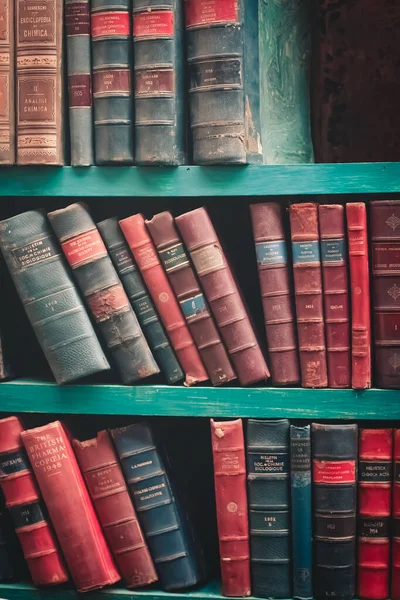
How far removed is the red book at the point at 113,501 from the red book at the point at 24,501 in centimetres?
10

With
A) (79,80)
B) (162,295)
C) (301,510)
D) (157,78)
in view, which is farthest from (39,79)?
(301,510)

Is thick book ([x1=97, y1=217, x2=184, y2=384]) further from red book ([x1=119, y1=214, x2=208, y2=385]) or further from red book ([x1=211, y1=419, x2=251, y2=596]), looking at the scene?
red book ([x1=211, y1=419, x2=251, y2=596])

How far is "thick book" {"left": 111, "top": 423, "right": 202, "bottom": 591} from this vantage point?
1.26m

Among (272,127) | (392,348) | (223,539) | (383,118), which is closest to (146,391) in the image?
(223,539)

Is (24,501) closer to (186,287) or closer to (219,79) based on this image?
(186,287)

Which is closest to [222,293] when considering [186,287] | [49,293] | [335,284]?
[186,287]

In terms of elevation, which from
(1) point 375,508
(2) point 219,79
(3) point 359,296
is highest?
(2) point 219,79

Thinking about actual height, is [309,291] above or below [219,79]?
below

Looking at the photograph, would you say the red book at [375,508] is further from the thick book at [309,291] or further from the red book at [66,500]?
the red book at [66,500]

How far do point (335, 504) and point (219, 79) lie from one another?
76 centimetres

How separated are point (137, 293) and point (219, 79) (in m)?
0.40

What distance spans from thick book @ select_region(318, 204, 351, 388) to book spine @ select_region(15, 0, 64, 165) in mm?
491

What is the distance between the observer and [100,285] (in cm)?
125

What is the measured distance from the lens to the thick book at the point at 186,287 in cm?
124
